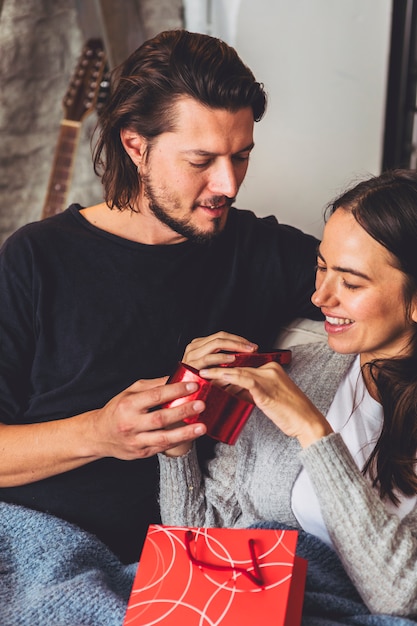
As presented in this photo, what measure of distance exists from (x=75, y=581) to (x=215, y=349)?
0.45 meters

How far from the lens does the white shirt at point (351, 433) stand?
1.40 metres

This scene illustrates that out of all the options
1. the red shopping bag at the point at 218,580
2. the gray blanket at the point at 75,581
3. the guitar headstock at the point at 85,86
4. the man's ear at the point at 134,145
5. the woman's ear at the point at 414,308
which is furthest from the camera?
the guitar headstock at the point at 85,86

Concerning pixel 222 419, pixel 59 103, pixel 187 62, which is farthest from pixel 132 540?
pixel 59 103

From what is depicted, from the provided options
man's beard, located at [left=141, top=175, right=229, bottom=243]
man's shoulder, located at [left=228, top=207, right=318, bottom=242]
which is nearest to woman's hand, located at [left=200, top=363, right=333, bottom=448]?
man's beard, located at [left=141, top=175, right=229, bottom=243]

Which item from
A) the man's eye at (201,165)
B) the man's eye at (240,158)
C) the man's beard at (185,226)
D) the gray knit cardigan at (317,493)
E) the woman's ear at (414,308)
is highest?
the man's eye at (240,158)

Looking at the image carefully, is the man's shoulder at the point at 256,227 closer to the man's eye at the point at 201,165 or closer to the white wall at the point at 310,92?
the man's eye at the point at 201,165

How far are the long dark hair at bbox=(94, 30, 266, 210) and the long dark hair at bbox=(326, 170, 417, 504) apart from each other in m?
0.31

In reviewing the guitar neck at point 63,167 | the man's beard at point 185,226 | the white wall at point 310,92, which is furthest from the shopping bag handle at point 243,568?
the guitar neck at point 63,167

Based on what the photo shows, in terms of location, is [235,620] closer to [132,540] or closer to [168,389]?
[168,389]

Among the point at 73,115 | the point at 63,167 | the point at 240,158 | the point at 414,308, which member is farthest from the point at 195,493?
the point at 73,115

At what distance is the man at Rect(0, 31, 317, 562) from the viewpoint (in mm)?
1542

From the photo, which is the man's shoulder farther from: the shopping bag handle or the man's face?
the shopping bag handle

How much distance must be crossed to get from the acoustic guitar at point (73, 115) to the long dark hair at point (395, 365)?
4.01ft

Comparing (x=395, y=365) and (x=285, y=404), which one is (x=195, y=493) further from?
(x=395, y=365)
